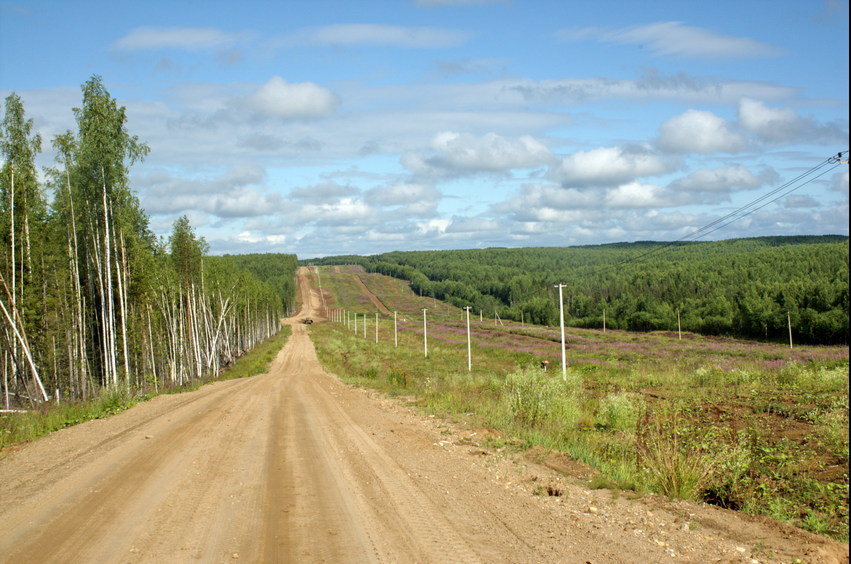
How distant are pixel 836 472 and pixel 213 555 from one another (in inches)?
399

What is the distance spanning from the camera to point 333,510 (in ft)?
24.3

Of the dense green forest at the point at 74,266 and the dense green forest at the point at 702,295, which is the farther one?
the dense green forest at the point at 702,295

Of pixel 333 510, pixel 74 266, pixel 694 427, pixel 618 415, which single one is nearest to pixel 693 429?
pixel 694 427

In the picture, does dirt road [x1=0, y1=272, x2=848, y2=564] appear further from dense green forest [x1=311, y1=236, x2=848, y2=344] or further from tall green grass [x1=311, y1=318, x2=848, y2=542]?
dense green forest [x1=311, y1=236, x2=848, y2=344]

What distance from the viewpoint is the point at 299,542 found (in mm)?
6297

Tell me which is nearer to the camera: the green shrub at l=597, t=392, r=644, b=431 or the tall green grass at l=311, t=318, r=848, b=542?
the tall green grass at l=311, t=318, r=848, b=542

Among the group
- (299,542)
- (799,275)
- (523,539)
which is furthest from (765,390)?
(799,275)

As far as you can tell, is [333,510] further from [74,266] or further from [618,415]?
[74,266]

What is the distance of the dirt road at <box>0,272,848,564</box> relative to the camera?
19.8 ft

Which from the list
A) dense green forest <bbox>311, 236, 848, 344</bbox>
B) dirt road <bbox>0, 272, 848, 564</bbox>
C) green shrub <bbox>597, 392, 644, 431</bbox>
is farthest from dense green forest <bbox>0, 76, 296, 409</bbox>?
dense green forest <bbox>311, 236, 848, 344</bbox>

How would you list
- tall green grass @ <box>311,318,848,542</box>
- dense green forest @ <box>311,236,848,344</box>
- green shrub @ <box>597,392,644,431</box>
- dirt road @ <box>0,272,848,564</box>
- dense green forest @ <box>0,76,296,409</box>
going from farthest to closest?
1. dense green forest @ <box>311,236,848,344</box>
2. dense green forest @ <box>0,76,296,409</box>
3. green shrub @ <box>597,392,644,431</box>
4. tall green grass @ <box>311,318,848,542</box>
5. dirt road @ <box>0,272,848,564</box>

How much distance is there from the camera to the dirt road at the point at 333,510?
6035 millimetres

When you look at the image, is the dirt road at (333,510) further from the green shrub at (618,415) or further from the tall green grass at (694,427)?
the green shrub at (618,415)

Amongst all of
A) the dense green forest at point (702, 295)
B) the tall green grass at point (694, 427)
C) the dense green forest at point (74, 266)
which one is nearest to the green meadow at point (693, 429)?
the tall green grass at point (694, 427)
